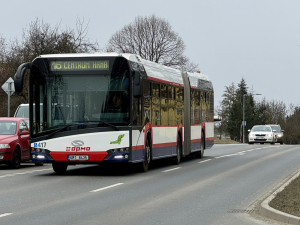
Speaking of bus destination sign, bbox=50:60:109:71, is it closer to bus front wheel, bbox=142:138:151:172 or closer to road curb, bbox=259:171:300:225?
bus front wheel, bbox=142:138:151:172

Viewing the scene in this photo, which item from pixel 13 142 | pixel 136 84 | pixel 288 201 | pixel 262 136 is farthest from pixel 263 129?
pixel 288 201

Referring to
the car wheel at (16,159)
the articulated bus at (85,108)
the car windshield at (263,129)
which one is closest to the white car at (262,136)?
the car windshield at (263,129)

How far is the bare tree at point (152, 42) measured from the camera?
256 ft

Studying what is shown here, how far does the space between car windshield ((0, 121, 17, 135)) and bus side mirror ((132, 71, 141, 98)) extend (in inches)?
243

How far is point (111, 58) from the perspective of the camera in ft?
64.7

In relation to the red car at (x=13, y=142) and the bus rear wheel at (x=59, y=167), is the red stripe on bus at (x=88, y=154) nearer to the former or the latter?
the bus rear wheel at (x=59, y=167)

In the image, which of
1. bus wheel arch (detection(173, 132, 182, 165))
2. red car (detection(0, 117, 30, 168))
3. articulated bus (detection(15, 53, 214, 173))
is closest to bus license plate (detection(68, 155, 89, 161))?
articulated bus (detection(15, 53, 214, 173))

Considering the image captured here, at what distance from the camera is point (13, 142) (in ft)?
76.5

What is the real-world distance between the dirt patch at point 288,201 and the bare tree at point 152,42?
205 feet

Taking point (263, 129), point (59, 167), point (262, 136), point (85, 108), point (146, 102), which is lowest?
point (59, 167)

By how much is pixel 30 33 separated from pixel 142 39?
33.5 meters

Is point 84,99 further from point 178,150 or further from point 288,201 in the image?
point 288,201

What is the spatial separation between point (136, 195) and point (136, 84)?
5.26 m

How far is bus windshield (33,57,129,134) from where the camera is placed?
63.5 feet
